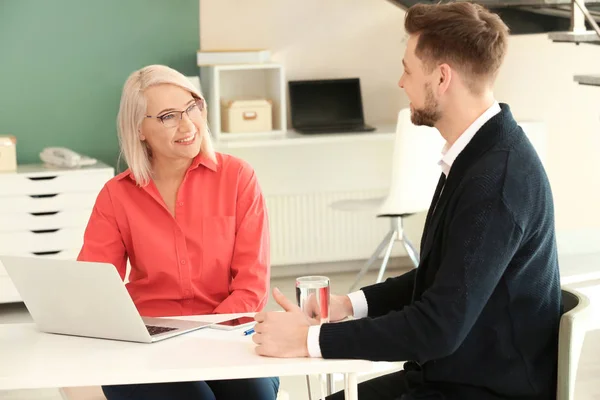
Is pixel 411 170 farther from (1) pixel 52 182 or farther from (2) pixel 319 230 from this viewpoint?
(1) pixel 52 182

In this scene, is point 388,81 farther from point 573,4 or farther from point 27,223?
point 27,223

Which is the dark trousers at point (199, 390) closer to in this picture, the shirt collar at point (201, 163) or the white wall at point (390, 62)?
the shirt collar at point (201, 163)

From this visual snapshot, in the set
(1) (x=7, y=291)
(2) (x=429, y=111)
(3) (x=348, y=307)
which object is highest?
(2) (x=429, y=111)

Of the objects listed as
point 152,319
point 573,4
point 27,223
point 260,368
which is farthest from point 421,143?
point 260,368

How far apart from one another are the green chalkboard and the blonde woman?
268 cm

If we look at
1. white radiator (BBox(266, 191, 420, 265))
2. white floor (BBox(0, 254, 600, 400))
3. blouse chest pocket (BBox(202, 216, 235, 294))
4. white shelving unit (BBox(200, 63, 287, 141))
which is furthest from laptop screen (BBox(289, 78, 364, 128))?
blouse chest pocket (BBox(202, 216, 235, 294))

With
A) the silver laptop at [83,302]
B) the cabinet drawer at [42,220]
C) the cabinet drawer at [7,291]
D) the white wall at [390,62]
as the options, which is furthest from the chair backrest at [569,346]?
the white wall at [390,62]

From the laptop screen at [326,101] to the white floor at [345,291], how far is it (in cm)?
92

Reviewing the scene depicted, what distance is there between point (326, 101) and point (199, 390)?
338 centimetres

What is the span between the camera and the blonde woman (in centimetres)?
258

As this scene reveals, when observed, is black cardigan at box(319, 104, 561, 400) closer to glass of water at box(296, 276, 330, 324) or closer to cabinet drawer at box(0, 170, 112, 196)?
glass of water at box(296, 276, 330, 324)

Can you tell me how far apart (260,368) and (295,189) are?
3.85 m

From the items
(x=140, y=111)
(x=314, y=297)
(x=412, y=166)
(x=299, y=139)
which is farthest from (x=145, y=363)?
(x=299, y=139)

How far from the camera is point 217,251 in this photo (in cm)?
260
